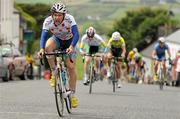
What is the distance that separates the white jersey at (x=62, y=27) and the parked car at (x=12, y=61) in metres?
18.1

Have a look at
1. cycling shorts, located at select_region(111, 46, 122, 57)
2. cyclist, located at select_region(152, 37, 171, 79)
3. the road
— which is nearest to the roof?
cyclist, located at select_region(152, 37, 171, 79)

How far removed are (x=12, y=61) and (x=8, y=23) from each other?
41.7m

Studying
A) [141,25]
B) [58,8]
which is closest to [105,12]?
[141,25]

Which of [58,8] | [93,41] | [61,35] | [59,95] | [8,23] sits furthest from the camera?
[8,23]

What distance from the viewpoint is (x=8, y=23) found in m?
74.1

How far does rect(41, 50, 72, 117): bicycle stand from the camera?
502 inches

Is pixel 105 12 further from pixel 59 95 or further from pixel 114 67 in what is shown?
pixel 59 95

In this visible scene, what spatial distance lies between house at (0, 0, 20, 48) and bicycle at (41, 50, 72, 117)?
2096 inches

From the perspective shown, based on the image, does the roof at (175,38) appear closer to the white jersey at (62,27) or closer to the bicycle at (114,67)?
the bicycle at (114,67)

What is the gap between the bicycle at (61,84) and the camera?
12.8 metres

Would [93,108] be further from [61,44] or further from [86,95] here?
[86,95]

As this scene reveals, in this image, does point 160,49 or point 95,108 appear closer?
point 95,108

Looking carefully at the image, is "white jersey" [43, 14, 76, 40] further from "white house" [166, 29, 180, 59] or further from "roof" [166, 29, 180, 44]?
"roof" [166, 29, 180, 44]

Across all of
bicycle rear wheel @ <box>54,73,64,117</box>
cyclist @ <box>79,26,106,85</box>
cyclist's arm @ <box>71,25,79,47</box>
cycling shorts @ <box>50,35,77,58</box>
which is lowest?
bicycle rear wheel @ <box>54,73,64,117</box>
